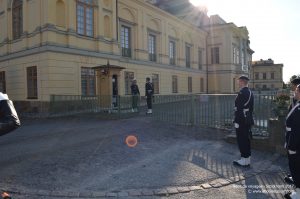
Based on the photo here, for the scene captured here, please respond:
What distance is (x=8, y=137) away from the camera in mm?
11008

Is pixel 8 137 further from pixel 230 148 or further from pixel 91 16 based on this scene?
pixel 91 16

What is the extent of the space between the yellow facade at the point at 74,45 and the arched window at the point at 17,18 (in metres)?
0.27

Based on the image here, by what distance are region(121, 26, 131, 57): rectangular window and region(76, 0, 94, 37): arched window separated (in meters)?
4.86

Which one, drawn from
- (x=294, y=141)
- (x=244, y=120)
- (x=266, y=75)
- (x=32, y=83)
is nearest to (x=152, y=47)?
(x=32, y=83)

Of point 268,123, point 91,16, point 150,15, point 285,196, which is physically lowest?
point 285,196

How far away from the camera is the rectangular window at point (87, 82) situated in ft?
68.6

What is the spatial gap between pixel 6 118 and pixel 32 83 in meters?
18.3

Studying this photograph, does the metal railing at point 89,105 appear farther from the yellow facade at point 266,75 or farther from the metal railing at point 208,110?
the yellow facade at point 266,75

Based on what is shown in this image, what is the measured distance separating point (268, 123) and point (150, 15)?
23.3m

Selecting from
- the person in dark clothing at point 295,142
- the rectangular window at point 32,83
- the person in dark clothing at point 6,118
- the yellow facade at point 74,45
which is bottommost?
the person in dark clothing at point 295,142

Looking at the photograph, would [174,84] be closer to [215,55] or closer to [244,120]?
[215,55]

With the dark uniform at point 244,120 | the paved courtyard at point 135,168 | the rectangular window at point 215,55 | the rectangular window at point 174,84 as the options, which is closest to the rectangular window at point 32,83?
the paved courtyard at point 135,168

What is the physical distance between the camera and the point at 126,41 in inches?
1058

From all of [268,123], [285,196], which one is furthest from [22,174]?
[268,123]
